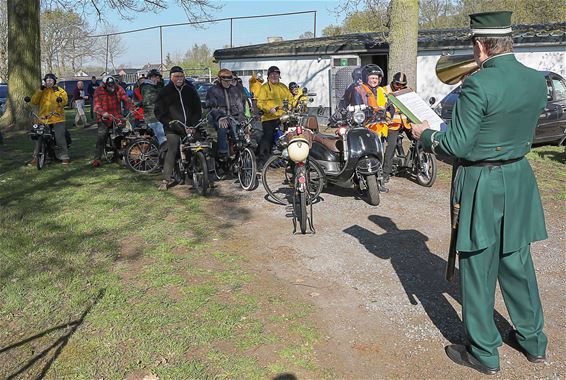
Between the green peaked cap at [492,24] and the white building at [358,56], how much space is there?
12933mm

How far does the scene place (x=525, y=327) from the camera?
359 cm

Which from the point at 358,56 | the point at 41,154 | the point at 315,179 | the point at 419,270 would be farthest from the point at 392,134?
the point at 358,56

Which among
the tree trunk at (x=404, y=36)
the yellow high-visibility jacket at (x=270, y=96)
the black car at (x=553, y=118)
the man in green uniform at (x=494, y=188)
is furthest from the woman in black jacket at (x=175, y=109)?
the black car at (x=553, y=118)

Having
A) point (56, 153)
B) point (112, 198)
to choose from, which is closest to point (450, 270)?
point (112, 198)

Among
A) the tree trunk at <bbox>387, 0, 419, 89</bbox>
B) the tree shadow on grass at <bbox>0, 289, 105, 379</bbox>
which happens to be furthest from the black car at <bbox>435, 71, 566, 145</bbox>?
the tree shadow on grass at <bbox>0, 289, 105, 379</bbox>

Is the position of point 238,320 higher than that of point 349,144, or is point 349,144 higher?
point 349,144

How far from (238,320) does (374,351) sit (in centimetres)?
108

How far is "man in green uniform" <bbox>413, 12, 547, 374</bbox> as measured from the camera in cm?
320

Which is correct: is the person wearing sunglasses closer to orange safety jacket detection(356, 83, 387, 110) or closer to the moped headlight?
orange safety jacket detection(356, 83, 387, 110)

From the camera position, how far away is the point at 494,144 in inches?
129

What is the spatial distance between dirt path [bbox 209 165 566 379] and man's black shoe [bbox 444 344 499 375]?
0.14ft

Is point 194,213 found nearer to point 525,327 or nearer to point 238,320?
point 238,320

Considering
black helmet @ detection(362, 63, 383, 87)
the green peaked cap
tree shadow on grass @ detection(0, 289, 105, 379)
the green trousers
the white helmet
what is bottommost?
tree shadow on grass @ detection(0, 289, 105, 379)

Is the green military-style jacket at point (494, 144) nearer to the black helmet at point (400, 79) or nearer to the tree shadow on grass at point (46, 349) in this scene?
the tree shadow on grass at point (46, 349)
